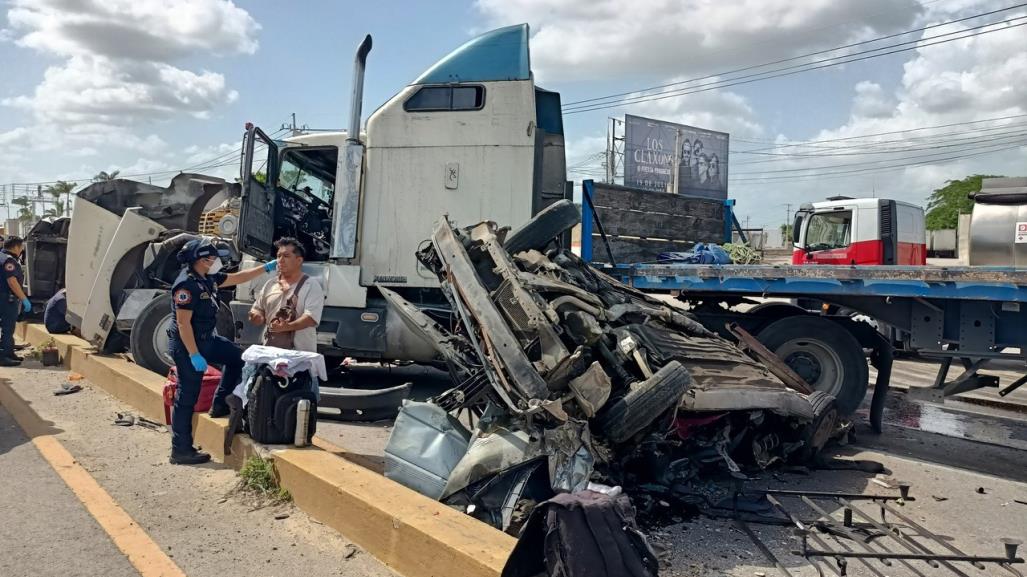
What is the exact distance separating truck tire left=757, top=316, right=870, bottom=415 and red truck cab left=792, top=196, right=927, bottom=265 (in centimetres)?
599

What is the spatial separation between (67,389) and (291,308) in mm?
3832

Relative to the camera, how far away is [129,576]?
3.05m

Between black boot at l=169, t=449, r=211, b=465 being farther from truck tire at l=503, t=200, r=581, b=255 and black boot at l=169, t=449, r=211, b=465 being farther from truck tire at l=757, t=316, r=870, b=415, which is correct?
truck tire at l=757, t=316, r=870, b=415

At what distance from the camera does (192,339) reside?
459cm

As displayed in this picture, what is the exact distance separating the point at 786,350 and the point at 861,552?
8.96 feet

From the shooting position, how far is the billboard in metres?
22.9

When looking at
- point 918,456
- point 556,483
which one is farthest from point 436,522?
point 918,456

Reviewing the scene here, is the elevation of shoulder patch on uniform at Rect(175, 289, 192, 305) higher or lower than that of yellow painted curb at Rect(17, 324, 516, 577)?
higher

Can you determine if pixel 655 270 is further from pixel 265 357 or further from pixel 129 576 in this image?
pixel 129 576

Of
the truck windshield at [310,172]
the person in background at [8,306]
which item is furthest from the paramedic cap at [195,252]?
the person in background at [8,306]

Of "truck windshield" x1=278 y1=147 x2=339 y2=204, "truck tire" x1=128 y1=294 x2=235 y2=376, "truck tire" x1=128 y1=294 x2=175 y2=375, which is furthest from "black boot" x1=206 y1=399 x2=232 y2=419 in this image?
"truck windshield" x1=278 y1=147 x2=339 y2=204

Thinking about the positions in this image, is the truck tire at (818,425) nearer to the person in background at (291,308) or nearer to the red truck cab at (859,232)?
the person in background at (291,308)

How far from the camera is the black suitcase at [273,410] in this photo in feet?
14.1

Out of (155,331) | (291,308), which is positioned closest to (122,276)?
(155,331)
